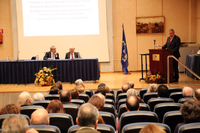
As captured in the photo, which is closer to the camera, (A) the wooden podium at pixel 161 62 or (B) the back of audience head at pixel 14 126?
(B) the back of audience head at pixel 14 126

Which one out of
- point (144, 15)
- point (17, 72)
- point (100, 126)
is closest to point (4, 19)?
point (17, 72)

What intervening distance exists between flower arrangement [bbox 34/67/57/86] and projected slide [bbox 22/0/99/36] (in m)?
3.57

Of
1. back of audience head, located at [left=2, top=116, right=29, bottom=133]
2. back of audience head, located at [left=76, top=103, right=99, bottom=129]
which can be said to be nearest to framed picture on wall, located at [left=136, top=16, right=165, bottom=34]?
back of audience head, located at [left=76, top=103, right=99, bottom=129]

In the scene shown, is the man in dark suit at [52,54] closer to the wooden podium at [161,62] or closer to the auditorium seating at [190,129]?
the wooden podium at [161,62]

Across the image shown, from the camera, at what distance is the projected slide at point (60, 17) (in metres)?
10.2

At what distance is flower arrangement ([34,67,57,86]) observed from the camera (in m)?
7.30

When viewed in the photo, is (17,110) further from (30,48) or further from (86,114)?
(30,48)

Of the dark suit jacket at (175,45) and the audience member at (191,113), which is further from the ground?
the dark suit jacket at (175,45)

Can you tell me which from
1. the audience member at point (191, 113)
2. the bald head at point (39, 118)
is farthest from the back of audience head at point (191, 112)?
the bald head at point (39, 118)

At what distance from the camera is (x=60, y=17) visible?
10.4 metres

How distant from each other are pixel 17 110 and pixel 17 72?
518 centimetres

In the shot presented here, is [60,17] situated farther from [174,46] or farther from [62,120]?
[62,120]

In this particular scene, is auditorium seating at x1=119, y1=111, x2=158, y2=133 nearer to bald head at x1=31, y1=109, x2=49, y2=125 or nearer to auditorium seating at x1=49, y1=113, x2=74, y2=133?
auditorium seating at x1=49, y1=113, x2=74, y2=133

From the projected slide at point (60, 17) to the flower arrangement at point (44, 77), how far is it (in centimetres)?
357
